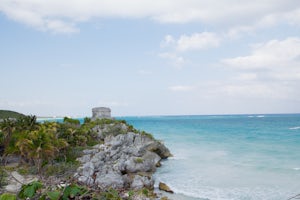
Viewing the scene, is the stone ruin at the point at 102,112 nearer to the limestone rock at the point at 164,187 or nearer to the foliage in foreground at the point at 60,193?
the limestone rock at the point at 164,187

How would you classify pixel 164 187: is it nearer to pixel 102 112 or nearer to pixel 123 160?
pixel 123 160

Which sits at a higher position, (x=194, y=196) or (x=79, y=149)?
(x=79, y=149)

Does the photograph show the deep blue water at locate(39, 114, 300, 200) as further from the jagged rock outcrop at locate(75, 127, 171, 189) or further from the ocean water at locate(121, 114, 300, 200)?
the jagged rock outcrop at locate(75, 127, 171, 189)

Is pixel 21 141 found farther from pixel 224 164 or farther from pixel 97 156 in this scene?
pixel 224 164

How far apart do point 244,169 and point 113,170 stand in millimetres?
12120

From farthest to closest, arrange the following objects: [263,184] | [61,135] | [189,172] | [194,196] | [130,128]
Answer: [130,128]
[61,135]
[189,172]
[263,184]
[194,196]

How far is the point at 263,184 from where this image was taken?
21.8m

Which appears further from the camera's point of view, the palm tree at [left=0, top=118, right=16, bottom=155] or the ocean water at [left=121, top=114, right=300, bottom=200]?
the palm tree at [left=0, top=118, right=16, bottom=155]

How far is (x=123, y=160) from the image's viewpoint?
81.5 feet

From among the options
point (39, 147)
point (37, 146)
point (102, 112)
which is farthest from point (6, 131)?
point (102, 112)

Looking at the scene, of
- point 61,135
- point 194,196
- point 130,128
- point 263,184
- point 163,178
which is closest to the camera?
point 194,196

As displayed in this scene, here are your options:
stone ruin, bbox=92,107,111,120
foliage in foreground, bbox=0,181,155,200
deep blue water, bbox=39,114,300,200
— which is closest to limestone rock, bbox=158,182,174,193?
deep blue water, bbox=39,114,300,200

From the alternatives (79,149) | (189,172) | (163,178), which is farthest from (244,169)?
(79,149)

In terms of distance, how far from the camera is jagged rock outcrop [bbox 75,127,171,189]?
20453 millimetres
